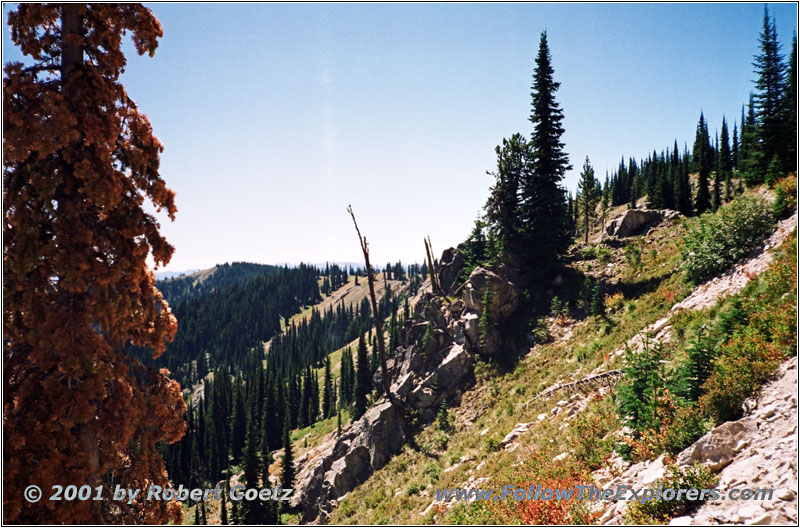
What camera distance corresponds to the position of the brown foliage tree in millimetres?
6445

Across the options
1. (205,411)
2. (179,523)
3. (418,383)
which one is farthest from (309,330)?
(179,523)

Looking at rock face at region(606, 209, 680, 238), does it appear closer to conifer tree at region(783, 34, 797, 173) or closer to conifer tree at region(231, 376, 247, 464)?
conifer tree at region(783, 34, 797, 173)

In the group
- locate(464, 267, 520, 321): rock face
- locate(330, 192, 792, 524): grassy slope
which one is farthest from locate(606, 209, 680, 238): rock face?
locate(464, 267, 520, 321): rock face

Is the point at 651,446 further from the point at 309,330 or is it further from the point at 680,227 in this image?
the point at 309,330

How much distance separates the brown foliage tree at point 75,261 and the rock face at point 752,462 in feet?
34.1

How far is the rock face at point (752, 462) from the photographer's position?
5.53 meters

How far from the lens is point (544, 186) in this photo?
30.0 metres

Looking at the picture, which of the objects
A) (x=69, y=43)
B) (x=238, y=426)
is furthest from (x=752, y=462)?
(x=238, y=426)

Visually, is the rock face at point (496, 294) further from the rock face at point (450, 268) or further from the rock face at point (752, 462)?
the rock face at point (752, 462)

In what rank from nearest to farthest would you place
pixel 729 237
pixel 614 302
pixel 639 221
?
pixel 729 237 < pixel 614 302 < pixel 639 221

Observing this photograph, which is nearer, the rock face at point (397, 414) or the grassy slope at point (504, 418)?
the grassy slope at point (504, 418)

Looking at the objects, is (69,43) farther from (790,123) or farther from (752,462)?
(790,123)

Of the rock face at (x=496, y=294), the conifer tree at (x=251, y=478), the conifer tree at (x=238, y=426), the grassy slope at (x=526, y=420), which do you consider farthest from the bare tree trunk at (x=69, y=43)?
the conifer tree at (x=238, y=426)

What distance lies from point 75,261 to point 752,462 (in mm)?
12845
